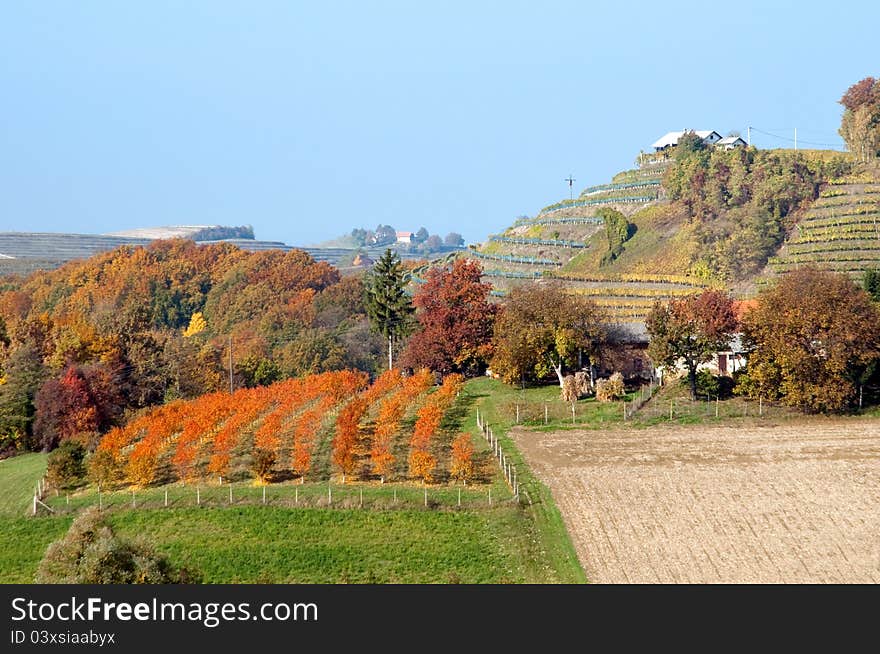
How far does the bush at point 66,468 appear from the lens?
146ft

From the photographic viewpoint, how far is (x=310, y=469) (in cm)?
4403

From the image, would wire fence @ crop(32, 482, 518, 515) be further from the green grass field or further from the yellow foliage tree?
the yellow foliage tree

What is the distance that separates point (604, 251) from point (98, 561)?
73.7m

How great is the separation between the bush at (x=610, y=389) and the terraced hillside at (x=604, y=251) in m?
13.5

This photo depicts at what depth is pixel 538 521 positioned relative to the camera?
3703 centimetres

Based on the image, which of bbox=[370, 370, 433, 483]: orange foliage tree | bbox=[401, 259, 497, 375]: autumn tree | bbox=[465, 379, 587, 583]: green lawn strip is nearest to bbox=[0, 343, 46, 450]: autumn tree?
bbox=[370, 370, 433, 483]: orange foliage tree

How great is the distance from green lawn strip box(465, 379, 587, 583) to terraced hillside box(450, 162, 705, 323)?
17.8m

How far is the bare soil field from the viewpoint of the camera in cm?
3234

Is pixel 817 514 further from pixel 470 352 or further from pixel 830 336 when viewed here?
pixel 470 352

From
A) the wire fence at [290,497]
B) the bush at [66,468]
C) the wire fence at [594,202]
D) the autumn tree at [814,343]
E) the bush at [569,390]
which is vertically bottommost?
the wire fence at [290,497]

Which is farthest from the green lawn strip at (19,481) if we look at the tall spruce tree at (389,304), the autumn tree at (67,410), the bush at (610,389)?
the bush at (610,389)

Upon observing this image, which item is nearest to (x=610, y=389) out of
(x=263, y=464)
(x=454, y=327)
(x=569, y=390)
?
(x=569, y=390)

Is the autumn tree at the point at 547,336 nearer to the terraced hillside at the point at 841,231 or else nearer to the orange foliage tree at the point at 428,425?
the orange foliage tree at the point at 428,425

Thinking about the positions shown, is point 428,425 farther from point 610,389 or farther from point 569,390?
point 610,389
